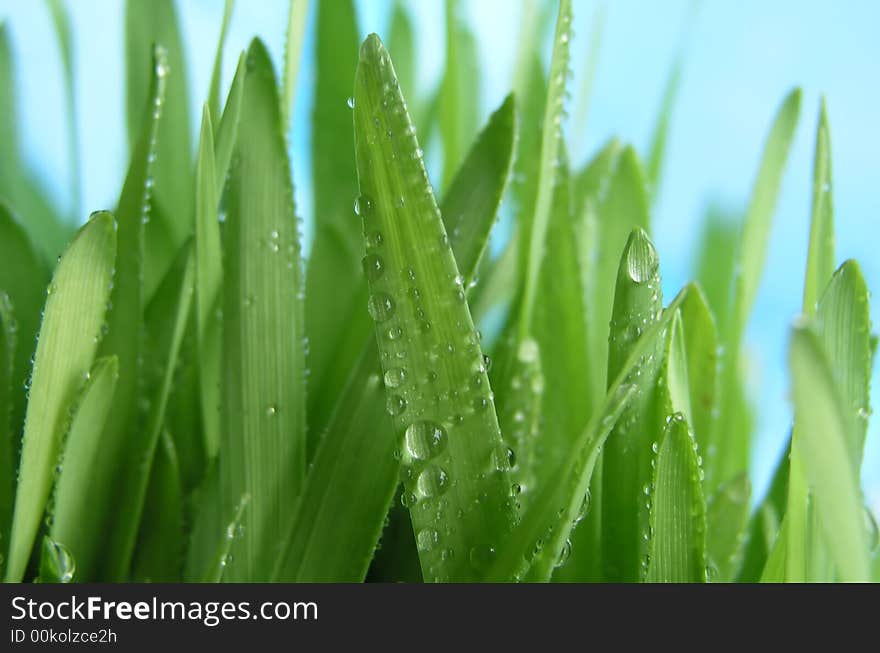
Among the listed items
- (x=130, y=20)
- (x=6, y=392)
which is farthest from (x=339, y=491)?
(x=130, y=20)

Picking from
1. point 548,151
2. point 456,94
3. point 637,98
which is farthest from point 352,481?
point 637,98

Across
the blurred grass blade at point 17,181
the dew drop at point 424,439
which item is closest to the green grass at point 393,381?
the dew drop at point 424,439

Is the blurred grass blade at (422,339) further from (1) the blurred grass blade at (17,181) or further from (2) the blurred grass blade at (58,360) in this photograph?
(1) the blurred grass blade at (17,181)

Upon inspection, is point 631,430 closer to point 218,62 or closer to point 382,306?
point 382,306

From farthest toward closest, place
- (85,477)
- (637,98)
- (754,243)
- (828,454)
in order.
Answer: (637,98)
(754,243)
(85,477)
(828,454)

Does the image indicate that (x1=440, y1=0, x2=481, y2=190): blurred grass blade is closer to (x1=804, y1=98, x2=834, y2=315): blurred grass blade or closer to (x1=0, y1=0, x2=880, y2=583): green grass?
(x1=0, y1=0, x2=880, y2=583): green grass

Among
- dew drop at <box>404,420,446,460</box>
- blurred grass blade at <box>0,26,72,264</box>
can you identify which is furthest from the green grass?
blurred grass blade at <box>0,26,72,264</box>
